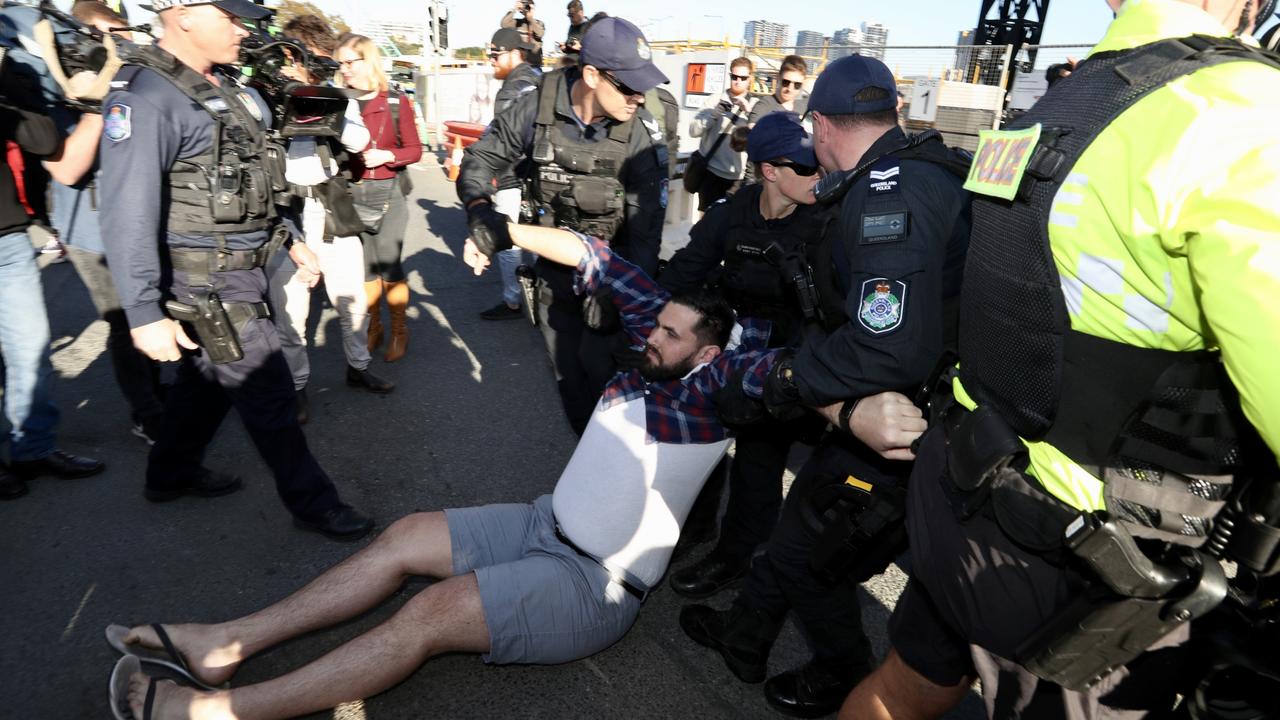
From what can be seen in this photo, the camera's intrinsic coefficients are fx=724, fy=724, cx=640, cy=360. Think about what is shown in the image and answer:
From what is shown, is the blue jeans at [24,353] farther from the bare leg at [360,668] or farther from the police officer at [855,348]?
the police officer at [855,348]

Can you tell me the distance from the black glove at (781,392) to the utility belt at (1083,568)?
0.51 meters

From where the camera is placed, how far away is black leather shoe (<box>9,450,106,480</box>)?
3.22 meters

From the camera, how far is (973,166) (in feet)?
4.62

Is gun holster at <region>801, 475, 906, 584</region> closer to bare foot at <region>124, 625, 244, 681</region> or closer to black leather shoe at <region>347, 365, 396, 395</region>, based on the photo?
bare foot at <region>124, 625, 244, 681</region>

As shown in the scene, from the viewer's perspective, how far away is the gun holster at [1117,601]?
3.64ft

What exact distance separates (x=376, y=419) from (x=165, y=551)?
52.6 inches

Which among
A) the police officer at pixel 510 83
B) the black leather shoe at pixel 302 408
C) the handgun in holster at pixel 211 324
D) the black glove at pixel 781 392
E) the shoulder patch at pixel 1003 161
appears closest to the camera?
the shoulder patch at pixel 1003 161

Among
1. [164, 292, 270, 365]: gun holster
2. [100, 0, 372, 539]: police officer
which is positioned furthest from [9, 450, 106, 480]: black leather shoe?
[164, 292, 270, 365]: gun holster

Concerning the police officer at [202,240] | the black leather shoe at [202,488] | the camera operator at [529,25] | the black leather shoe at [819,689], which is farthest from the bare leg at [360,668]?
the camera operator at [529,25]

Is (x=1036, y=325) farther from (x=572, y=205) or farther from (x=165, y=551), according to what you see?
(x=165, y=551)

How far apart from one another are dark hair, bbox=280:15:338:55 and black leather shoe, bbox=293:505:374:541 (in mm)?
3258

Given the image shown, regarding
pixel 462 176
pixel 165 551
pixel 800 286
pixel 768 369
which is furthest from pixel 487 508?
pixel 462 176

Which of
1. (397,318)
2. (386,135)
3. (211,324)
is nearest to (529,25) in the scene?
(386,135)

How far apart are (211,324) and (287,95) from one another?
1203 mm
